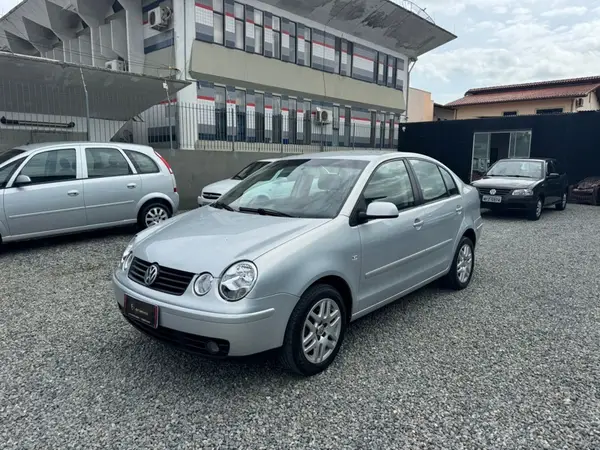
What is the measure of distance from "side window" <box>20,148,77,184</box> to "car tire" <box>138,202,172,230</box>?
127 cm

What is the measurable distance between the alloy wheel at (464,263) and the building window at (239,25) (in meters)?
13.6

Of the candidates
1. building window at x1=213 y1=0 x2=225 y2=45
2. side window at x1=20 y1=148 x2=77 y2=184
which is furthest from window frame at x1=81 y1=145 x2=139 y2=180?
building window at x1=213 y1=0 x2=225 y2=45

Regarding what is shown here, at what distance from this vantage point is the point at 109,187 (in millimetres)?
7023

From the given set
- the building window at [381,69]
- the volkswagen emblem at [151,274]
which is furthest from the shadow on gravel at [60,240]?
the building window at [381,69]

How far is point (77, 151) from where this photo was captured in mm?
6809

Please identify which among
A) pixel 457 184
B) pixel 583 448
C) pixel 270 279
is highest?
pixel 457 184

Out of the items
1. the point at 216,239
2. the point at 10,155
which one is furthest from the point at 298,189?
the point at 10,155

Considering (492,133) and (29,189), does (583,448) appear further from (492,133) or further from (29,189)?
(492,133)

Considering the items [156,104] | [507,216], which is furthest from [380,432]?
[156,104]

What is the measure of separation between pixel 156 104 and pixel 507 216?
1063 centimetres

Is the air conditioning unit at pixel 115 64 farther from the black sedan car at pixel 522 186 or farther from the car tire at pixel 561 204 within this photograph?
the car tire at pixel 561 204

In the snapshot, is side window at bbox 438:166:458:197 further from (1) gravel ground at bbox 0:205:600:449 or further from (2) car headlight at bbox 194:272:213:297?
(2) car headlight at bbox 194:272:213:297

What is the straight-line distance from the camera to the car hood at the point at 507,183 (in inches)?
414

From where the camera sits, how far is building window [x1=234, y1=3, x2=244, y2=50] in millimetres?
15656
